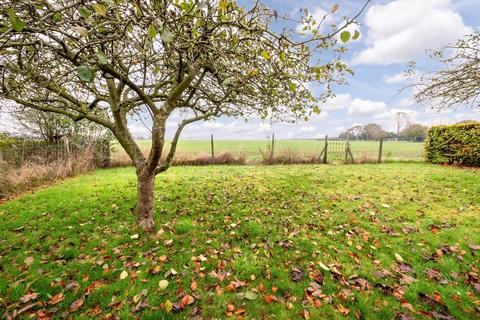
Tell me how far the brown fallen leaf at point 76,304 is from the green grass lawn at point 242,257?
1 cm

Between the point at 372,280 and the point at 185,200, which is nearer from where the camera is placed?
the point at 372,280

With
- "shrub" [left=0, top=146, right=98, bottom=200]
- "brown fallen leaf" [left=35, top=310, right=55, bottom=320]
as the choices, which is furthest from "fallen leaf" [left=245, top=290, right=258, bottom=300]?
"shrub" [left=0, top=146, right=98, bottom=200]

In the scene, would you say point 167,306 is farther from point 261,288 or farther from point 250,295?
point 261,288

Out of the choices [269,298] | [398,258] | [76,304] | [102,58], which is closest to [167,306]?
[76,304]

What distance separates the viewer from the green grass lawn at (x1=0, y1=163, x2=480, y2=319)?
284 centimetres

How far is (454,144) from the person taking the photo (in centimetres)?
1465

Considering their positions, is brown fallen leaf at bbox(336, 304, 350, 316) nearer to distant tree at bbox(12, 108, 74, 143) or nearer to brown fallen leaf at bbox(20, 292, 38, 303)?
brown fallen leaf at bbox(20, 292, 38, 303)

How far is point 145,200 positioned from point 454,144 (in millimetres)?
18045

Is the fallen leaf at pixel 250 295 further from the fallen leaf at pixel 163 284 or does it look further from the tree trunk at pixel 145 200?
the tree trunk at pixel 145 200

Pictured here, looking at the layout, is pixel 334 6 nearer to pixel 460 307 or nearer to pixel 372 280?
pixel 372 280

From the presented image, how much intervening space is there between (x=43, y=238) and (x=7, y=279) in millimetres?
1198

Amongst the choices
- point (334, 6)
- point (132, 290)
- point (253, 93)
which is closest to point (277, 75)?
point (253, 93)

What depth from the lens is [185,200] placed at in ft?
21.2

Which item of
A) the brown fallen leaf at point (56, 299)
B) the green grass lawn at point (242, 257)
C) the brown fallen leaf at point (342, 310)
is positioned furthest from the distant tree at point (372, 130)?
the brown fallen leaf at point (56, 299)
